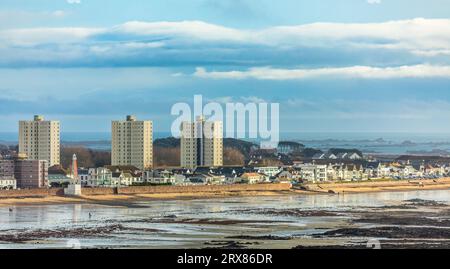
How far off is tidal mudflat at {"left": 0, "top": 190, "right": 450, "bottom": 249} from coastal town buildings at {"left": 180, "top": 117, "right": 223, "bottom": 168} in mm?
1011

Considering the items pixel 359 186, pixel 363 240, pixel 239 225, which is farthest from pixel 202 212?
pixel 359 186

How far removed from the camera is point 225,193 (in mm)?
20734

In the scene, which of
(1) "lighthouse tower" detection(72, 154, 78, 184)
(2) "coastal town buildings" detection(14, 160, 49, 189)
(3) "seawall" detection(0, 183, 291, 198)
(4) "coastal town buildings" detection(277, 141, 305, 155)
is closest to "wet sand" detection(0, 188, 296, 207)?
(3) "seawall" detection(0, 183, 291, 198)

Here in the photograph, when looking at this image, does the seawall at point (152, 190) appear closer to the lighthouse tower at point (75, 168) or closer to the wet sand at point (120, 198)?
the wet sand at point (120, 198)

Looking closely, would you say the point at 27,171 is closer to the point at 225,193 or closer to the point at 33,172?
the point at 33,172

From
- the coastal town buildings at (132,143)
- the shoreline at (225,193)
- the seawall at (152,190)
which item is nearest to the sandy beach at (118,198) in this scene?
the shoreline at (225,193)

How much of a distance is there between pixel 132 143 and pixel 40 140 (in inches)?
67.9

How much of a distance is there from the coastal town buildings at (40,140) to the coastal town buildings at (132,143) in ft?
2.86

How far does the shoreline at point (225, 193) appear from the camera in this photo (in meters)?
17.2

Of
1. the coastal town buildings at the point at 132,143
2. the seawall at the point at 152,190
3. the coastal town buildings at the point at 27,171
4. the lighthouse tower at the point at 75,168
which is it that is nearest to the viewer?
the coastal town buildings at the point at 132,143

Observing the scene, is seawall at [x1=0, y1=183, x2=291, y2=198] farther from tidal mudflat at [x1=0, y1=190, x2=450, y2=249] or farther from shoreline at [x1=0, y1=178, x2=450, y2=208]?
tidal mudflat at [x1=0, y1=190, x2=450, y2=249]

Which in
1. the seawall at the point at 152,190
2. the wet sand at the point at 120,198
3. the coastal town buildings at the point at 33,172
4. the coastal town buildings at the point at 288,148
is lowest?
the wet sand at the point at 120,198
